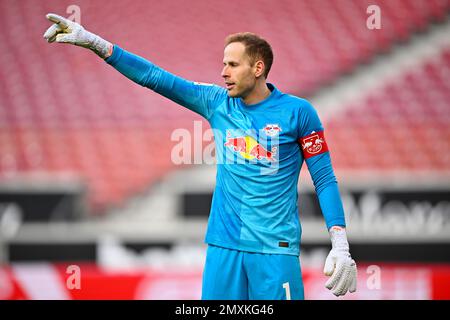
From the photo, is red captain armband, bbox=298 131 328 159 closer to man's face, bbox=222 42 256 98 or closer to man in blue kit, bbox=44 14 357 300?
man in blue kit, bbox=44 14 357 300

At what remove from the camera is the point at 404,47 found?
1030 centimetres

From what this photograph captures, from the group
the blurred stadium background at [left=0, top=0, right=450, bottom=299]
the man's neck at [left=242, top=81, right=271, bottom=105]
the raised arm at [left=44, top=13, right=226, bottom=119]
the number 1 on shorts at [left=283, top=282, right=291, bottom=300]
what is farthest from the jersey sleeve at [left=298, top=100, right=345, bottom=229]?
the blurred stadium background at [left=0, top=0, right=450, bottom=299]

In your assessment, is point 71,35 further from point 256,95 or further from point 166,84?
point 256,95

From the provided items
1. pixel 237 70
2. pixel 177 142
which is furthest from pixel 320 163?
pixel 177 142

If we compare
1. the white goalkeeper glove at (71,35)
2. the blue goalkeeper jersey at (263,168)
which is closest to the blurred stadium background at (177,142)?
the blue goalkeeper jersey at (263,168)

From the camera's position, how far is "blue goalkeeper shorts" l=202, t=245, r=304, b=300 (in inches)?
154

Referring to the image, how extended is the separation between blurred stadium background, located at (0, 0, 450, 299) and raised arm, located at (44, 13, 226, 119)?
9.51 ft

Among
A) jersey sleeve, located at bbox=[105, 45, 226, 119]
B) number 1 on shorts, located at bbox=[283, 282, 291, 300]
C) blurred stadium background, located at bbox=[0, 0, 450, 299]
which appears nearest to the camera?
number 1 on shorts, located at bbox=[283, 282, 291, 300]

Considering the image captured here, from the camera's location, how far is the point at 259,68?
161 inches

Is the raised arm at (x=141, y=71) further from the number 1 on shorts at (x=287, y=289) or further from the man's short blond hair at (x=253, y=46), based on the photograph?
the number 1 on shorts at (x=287, y=289)

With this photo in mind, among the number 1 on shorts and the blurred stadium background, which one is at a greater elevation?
the blurred stadium background

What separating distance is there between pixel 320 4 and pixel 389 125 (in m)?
2.44

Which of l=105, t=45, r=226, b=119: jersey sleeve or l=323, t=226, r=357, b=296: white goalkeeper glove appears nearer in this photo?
l=323, t=226, r=357, b=296: white goalkeeper glove
